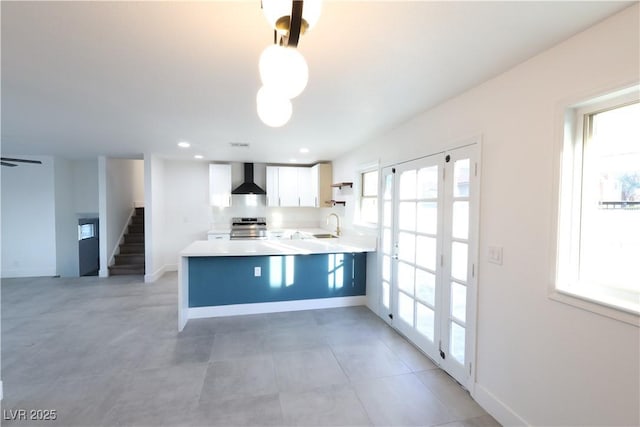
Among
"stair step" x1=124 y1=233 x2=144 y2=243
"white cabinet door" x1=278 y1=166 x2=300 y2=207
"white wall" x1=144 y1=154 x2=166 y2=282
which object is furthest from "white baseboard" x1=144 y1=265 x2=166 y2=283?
"white cabinet door" x1=278 y1=166 x2=300 y2=207

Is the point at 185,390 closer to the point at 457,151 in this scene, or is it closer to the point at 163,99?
the point at 163,99

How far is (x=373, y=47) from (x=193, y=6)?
0.92m

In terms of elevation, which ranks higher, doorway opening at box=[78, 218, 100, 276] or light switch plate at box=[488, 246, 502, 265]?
light switch plate at box=[488, 246, 502, 265]

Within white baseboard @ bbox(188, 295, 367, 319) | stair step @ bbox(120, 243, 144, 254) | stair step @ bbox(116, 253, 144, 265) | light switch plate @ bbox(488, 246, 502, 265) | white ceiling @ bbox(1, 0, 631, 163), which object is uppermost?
white ceiling @ bbox(1, 0, 631, 163)

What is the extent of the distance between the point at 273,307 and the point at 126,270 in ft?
12.3

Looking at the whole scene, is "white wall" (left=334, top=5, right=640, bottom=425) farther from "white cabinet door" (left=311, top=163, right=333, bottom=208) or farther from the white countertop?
"white cabinet door" (left=311, top=163, right=333, bottom=208)

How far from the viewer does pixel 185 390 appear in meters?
2.11

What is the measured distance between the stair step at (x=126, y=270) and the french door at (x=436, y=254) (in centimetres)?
500

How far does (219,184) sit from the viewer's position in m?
5.66

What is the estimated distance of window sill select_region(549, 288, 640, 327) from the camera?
1.22m

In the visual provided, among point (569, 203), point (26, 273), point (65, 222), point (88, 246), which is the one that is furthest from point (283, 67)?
point (88, 246)

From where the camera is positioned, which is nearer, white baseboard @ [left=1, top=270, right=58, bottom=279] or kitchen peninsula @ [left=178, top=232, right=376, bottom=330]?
kitchen peninsula @ [left=178, top=232, right=376, bottom=330]

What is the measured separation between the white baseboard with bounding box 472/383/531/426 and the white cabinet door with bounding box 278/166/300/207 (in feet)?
14.6

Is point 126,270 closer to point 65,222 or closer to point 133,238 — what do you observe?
point 133,238
